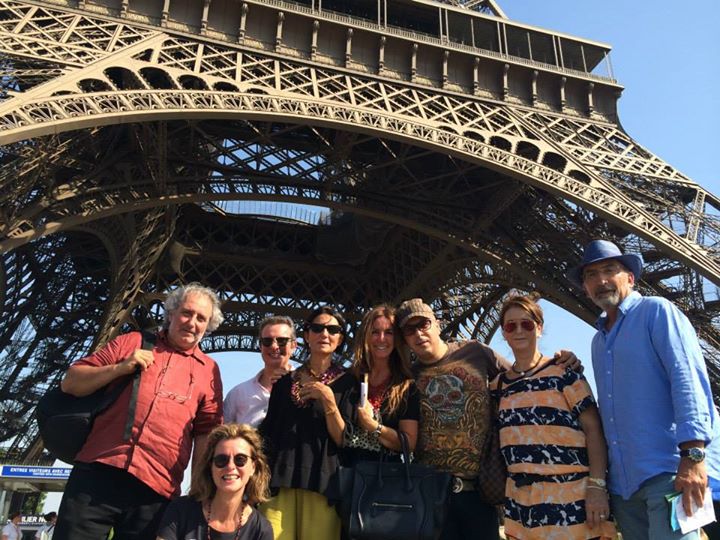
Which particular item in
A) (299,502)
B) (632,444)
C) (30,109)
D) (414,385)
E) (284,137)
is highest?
(284,137)

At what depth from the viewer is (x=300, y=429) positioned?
3.19 m

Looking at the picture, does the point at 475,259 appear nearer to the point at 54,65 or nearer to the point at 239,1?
the point at 239,1

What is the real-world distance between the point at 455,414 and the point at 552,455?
54 centimetres

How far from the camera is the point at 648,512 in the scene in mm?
2732

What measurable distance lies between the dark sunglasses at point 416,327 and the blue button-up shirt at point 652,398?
0.95 meters

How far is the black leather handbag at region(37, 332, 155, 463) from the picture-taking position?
120 inches

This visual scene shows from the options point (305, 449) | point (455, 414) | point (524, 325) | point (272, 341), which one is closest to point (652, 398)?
Result: point (524, 325)

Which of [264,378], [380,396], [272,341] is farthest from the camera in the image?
[264,378]

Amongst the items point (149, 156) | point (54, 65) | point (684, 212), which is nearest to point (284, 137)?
point (149, 156)

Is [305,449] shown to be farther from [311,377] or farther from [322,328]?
[322,328]

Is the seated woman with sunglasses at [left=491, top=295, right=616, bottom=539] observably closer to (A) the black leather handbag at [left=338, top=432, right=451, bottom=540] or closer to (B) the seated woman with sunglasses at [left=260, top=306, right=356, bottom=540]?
(A) the black leather handbag at [left=338, top=432, right=451, bottom=540]

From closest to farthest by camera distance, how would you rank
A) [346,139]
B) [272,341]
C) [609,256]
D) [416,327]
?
1. [609,256]
2. [416,327]
3. [272,341]
4. [346,139]

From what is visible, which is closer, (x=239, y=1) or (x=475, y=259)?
(x=239, y=1)

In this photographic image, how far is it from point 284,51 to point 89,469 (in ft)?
39.7
